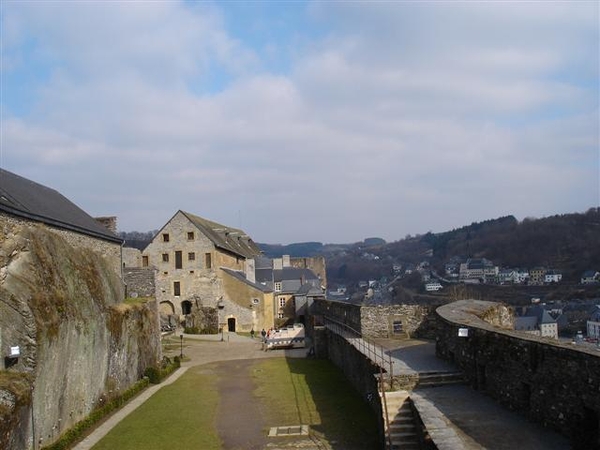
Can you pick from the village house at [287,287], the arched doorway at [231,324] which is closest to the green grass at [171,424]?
the arched doorway at [231,324]

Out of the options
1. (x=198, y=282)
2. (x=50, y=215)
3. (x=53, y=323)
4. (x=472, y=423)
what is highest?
(x=50, y=215)

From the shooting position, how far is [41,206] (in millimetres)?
20875

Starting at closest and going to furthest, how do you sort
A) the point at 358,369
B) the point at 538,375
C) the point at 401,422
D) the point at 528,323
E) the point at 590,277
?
1. the point at 538,375
2. the point at 401,422
3. the point at 358,369
4. the point at 528,323
5. the point at 590,277

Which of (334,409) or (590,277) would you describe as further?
(590,277)

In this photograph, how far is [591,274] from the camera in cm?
11544

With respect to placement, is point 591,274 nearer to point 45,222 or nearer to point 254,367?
point 254,367

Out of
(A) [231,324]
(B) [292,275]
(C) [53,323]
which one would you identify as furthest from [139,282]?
(B) [292,275]

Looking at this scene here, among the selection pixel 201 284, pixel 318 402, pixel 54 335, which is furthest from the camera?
pixel 201 284

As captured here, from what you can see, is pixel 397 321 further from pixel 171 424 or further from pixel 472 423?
pixel 472 423

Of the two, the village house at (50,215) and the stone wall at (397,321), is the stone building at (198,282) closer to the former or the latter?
the village house at (50,215)

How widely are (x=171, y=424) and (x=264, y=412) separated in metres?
2.99

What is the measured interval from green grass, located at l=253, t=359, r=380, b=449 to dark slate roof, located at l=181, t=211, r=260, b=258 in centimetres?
2218

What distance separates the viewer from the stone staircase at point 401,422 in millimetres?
12516

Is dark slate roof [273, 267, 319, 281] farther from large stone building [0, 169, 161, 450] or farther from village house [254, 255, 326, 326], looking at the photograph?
large stone building [0, 169, 161, 450]
